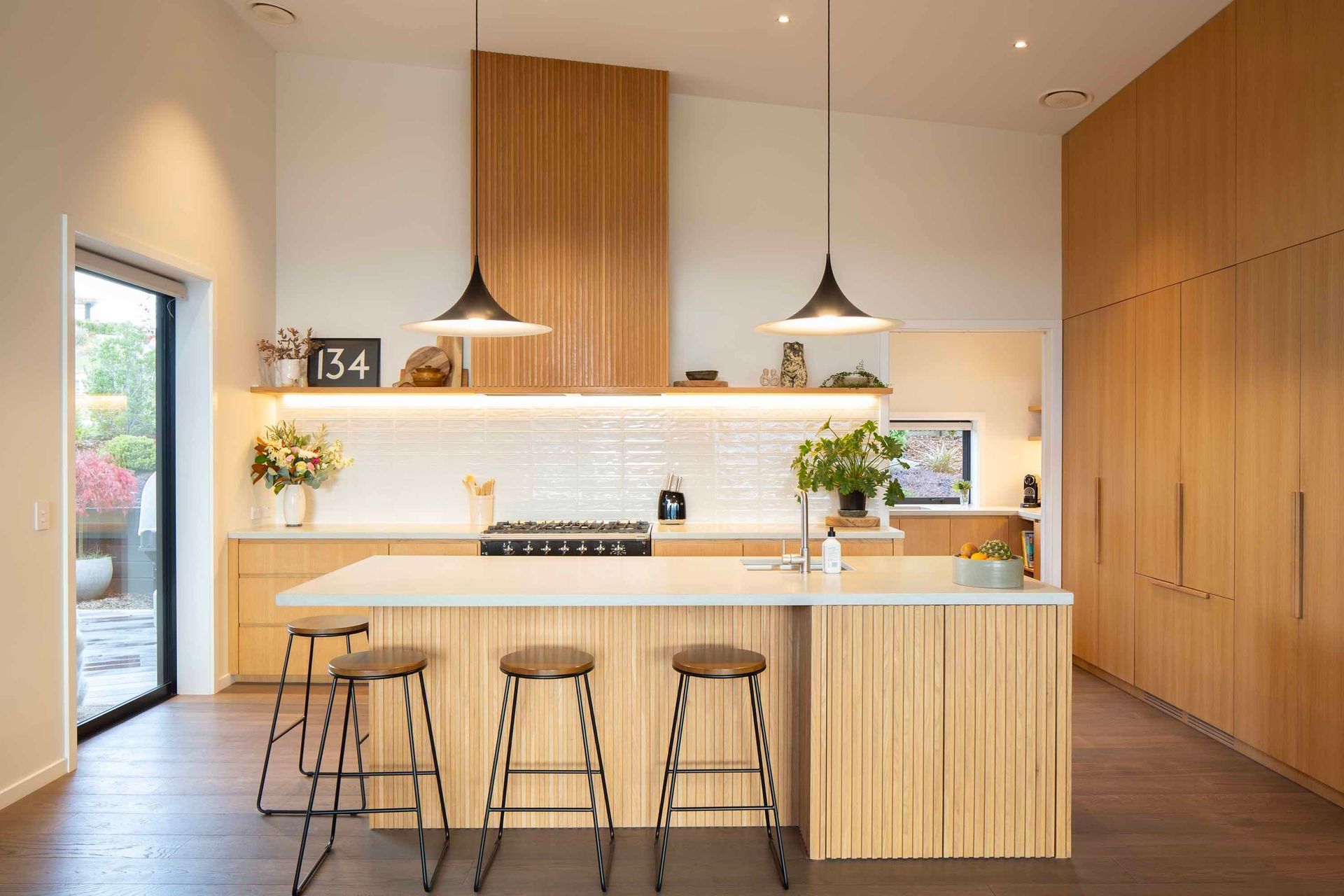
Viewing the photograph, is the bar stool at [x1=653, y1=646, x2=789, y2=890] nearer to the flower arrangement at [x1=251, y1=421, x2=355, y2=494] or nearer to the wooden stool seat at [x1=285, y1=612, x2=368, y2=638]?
the wooden stool seat at [x1=285, y1=612, x2=368, y2=638]

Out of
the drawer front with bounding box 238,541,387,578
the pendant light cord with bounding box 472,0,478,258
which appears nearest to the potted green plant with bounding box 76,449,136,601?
the drawer front with bounding box 238,541,387,578

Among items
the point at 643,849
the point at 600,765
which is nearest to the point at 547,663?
the point at 600,765

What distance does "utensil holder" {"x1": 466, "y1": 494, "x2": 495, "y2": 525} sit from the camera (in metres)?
5.48

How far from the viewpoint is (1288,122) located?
→ 359 cm

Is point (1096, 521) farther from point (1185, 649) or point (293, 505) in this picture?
point (293, 505)

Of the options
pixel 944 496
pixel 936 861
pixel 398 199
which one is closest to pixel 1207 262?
pixel 936 861

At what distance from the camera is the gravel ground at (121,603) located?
4.16m

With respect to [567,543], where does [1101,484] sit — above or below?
above

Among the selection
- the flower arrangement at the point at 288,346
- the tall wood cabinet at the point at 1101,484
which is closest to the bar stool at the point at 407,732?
the flower arrangement at the point at 288,346

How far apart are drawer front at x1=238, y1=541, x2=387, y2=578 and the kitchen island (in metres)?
1.90

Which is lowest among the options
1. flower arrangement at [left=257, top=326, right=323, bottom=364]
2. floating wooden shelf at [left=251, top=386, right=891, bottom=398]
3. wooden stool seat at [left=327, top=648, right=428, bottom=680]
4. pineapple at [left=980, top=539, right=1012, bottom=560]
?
wooden stool seat at [left=327, top=648, right=428, bottom=680]

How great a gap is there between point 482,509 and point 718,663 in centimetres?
305

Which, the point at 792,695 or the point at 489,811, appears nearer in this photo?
the point at 489,811

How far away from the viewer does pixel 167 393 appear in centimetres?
481
